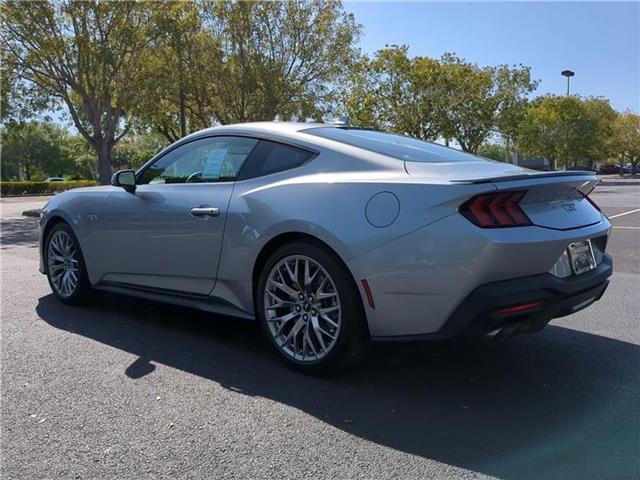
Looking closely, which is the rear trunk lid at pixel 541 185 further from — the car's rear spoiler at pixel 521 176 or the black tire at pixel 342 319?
the black tire at pixel 342 319

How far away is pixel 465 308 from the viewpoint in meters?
3.15

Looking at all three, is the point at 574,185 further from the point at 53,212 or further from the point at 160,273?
the point at 53,212

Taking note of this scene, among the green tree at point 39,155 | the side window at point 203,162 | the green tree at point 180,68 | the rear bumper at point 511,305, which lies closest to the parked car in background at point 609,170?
the green tree at point 39,155

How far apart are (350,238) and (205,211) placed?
123 cm

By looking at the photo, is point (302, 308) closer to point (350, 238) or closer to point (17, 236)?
point (350, 238)

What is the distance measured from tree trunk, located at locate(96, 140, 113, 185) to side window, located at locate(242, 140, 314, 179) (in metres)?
19.8

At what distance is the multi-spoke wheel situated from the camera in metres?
5.39

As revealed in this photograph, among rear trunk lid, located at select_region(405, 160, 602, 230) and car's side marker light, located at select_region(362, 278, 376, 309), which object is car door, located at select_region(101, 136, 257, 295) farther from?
rear trunk lid, located at select_region(405, 160, 602, 230)

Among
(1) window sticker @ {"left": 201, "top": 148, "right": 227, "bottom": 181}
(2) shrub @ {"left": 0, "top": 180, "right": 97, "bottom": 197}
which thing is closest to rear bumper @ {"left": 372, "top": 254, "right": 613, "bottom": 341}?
(1) window sticker @ {"left": 201, "top": 148, "right": 227, "bottom": 181}

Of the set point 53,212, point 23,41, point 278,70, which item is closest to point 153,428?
point 53,212

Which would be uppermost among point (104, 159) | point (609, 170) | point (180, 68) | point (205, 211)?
point (180, 68)

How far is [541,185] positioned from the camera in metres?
3.39

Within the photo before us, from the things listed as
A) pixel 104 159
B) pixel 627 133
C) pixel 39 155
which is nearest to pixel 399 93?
pixel 104 159

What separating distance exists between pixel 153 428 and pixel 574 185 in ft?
9.04
